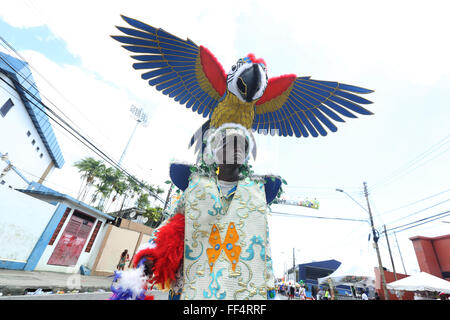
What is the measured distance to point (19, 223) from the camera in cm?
785

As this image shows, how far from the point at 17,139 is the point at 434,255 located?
27529 mm

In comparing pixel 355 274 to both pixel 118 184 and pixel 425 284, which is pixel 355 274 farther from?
pixel 118 184

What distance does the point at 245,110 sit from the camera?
1495 mm

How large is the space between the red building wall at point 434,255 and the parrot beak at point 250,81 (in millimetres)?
16122

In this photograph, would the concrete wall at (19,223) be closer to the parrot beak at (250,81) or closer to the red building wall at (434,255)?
the parrot beak at (250,81)

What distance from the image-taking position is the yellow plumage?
1459 mm

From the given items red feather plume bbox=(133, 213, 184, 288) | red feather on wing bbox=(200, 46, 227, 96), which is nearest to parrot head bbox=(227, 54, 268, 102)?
red feather on wing bbox=(200, 46, 227, 96)

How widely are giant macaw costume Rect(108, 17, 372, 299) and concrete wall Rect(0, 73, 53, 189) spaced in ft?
50.9

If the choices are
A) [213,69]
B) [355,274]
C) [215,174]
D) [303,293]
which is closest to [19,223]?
[213,69]

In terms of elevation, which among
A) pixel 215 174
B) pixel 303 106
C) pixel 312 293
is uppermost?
pixel 303 106

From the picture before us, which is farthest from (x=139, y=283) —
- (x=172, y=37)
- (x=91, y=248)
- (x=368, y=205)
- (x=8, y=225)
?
(x=368, y=205)

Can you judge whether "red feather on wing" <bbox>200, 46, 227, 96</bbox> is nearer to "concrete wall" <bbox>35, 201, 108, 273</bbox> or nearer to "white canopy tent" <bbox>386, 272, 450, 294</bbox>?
"concrete wall" <bbox>35, 201, 108, 273</bbox>

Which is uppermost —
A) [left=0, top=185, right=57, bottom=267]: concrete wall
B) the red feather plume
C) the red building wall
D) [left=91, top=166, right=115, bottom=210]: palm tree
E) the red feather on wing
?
[left=91, top=166, right=115, bottom=210]: palm tree

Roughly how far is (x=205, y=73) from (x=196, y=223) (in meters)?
1.34
